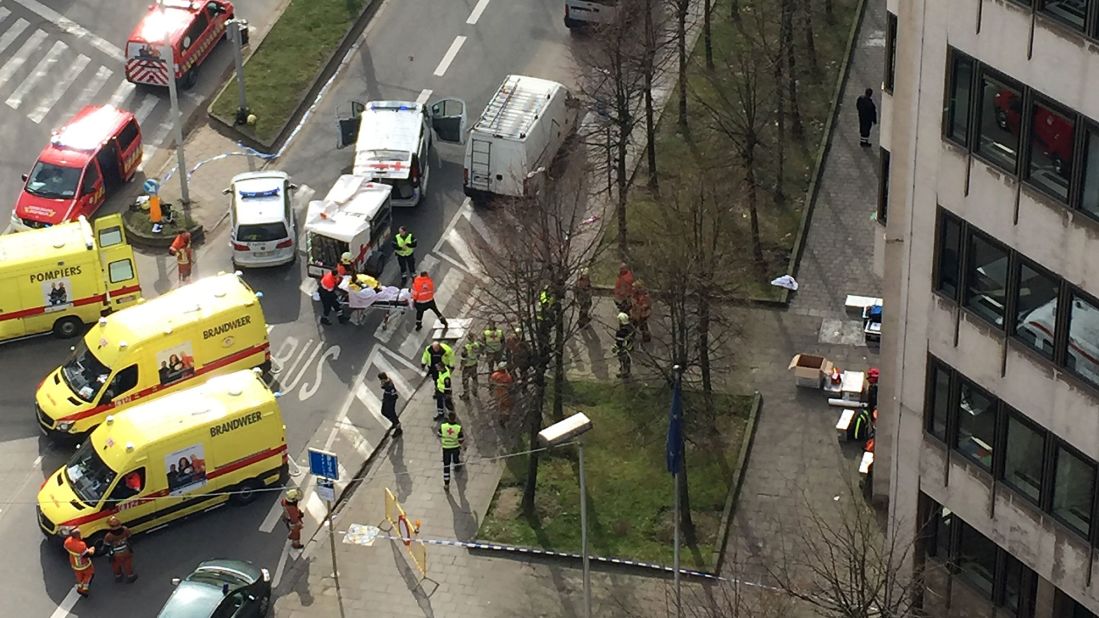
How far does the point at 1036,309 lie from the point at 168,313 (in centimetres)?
Answer: 2210

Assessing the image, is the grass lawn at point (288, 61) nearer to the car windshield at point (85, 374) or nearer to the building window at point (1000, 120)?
the car windshield at point (85, 374)

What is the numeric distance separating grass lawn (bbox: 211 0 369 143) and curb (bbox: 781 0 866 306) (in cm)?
1577

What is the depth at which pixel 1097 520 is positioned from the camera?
34.6m

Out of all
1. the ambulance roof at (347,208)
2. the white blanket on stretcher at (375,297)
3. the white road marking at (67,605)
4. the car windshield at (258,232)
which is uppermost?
the ambulance roof at (347,208)

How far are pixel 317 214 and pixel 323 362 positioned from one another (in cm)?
475

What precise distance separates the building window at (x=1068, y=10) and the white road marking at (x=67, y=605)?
2397 centimetres

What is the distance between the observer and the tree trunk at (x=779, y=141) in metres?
55.1

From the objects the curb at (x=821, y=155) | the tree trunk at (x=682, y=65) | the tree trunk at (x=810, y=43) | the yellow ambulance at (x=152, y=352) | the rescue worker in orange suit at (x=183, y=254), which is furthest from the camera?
the tree trunk at (x=810, y=43)

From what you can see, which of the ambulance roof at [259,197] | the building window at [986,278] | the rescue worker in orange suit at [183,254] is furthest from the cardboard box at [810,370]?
the rescue worker in orange suit at [183,254]

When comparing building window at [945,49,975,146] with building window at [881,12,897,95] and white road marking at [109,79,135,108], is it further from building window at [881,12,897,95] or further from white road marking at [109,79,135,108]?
white road marking at [109,79,135,108]

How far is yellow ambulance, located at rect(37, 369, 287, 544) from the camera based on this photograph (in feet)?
143

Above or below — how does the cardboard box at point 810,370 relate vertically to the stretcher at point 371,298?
below

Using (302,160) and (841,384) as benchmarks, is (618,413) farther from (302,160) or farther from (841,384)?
(302,160)

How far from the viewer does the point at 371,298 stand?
51.1 metres
